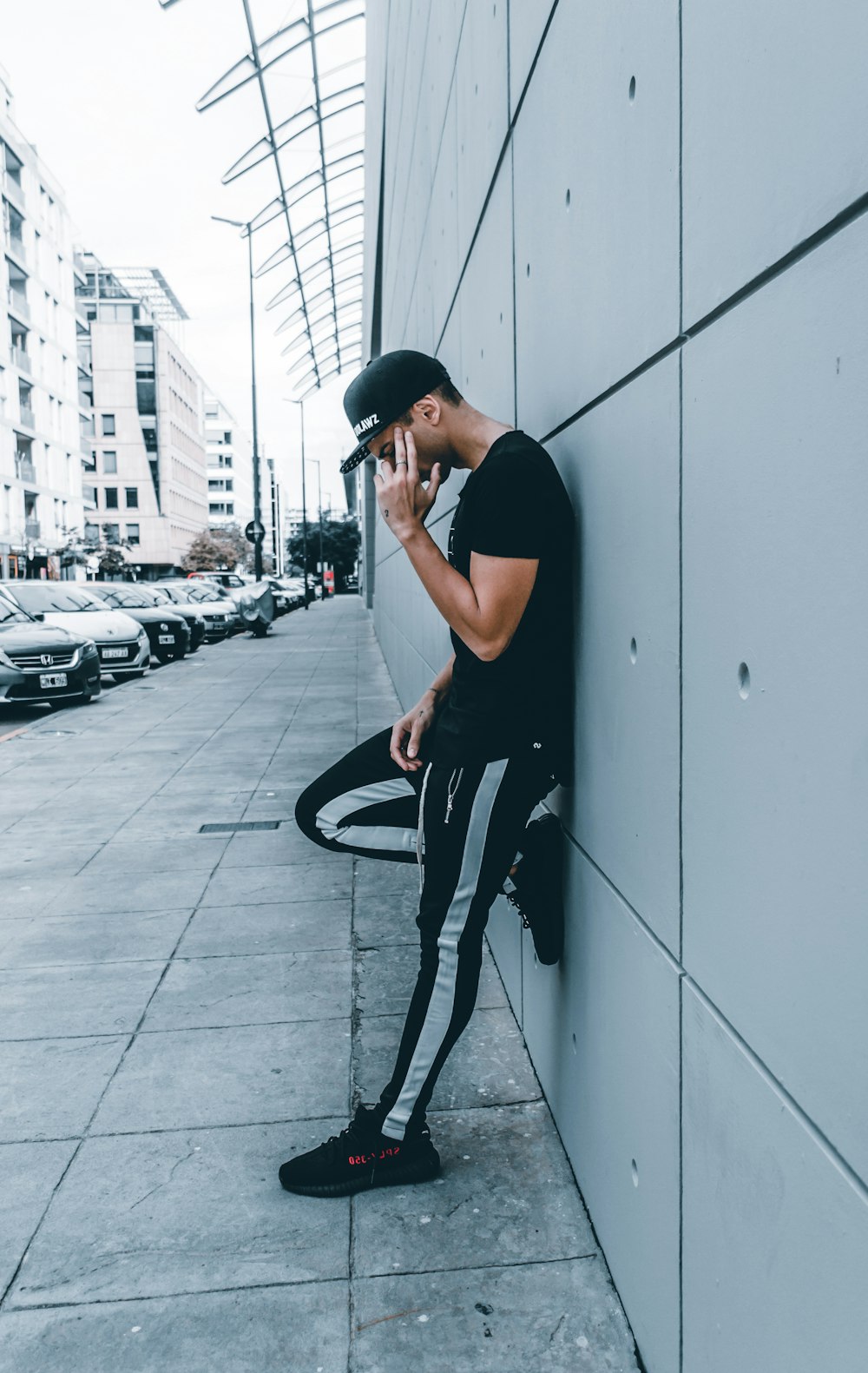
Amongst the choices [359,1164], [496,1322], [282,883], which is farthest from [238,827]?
[496,1322]

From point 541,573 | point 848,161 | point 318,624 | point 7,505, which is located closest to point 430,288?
point 541,573

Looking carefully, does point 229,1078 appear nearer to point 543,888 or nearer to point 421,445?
point 543,888

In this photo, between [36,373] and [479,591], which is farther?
[36,373]

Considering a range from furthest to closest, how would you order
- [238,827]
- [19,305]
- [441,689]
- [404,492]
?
[19,305] < [238,827] < [441,689] < [404,492]

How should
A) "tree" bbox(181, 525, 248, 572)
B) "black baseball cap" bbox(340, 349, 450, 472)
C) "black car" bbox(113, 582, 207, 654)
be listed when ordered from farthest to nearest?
"tree" bbox(181, 525, 248, 572) < "black car" bbox(113, 582, 207, 654) < "black baseball cap" bbox(340, 349, 450, 472)

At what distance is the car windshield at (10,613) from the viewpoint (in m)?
14.1

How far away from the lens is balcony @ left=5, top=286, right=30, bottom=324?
5178 centimetres

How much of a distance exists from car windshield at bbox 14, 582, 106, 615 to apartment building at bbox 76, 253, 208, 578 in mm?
70472

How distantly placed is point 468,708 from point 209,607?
2610 centimetres

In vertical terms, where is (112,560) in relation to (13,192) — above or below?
below

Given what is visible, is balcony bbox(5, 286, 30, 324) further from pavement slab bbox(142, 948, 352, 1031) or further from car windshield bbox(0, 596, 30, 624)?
pavement slab bbox(142, 948, 352, 1031)

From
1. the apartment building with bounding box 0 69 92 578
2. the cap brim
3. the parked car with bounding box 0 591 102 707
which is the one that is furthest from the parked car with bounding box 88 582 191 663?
the apartment building with bounding box 0 69 92 578

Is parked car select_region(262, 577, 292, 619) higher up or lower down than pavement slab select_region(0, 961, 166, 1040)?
higher up

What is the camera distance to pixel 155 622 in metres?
20.2
